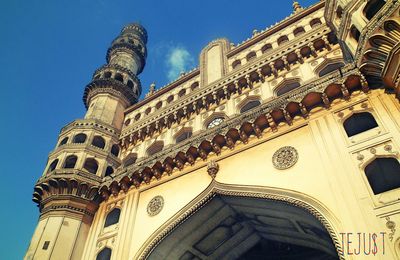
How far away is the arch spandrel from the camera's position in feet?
31.9

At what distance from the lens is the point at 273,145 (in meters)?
12.7

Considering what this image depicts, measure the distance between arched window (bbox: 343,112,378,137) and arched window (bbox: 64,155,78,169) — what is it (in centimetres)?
1311

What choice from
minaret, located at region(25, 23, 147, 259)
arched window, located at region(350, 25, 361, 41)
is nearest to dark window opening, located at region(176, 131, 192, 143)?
minaret, located at region(25, 23, 147, 259)

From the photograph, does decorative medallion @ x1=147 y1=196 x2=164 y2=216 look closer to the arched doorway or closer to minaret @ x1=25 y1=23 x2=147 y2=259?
the arched doorway

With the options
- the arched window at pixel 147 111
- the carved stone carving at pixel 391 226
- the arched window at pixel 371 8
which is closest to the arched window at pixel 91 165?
the arched window at pixel 147 111

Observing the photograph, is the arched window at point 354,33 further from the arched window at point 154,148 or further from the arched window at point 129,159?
the arched window at point 129,159

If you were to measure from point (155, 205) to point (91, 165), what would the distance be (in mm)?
5662

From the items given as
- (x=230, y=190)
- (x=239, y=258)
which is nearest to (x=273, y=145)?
(x=230, y=190)

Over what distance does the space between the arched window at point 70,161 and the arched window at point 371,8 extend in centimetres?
1464

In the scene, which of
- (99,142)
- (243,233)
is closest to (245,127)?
(243,233)

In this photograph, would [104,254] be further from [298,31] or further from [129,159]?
[298,31]

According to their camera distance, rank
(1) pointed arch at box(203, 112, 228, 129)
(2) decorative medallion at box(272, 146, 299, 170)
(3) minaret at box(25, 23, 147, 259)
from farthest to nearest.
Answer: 1. (1) pointed arch at box(203, 112, 228, 129)
2. (3) minaret at box(25, 23, 147, 259)
3. (2) decorative medallion at box(272, 146, 299, 170)

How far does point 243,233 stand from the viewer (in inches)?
571

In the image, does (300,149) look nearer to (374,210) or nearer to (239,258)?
(374,210)
